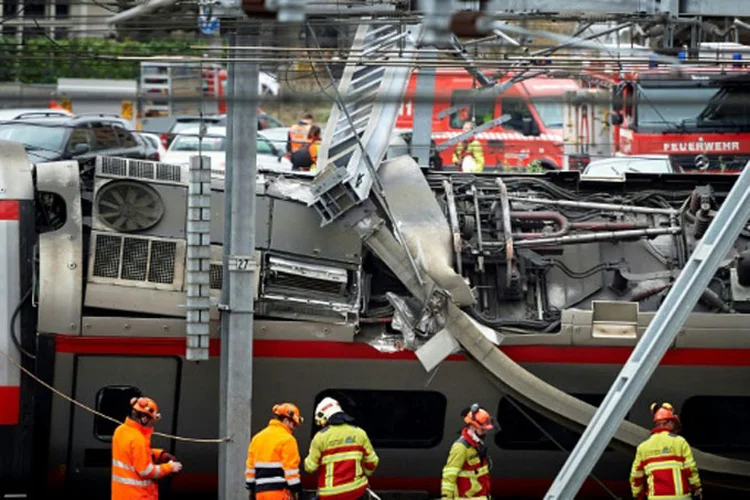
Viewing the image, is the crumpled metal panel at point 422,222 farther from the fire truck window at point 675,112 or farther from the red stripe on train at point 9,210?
the fire truck window at point 675,112

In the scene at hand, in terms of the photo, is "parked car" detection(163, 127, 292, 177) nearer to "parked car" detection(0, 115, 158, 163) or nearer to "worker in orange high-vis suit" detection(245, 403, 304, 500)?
"parked car" detection(0, 115, 158, 163)

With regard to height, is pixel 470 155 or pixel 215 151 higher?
pixel 215 151

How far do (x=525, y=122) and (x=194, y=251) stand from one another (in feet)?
54.8

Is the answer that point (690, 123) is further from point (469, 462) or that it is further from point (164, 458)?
point (164, 458)

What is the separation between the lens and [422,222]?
1352cm

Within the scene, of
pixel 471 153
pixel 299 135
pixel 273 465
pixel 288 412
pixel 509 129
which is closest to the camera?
pixel 273 465

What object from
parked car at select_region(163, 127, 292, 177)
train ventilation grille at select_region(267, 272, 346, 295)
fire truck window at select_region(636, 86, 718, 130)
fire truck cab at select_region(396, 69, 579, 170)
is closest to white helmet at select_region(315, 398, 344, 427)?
train ventilation grille at select_region(267, 272, 346, 295)

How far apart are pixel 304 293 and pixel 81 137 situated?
1076 cm

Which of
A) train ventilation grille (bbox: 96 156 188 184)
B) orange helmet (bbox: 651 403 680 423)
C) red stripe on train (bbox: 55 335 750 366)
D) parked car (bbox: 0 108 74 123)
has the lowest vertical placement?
orange helmet (bbox: 651 403 680 423)

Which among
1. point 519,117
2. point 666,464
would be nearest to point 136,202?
point 666,464

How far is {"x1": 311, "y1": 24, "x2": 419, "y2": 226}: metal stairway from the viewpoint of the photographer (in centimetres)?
1322

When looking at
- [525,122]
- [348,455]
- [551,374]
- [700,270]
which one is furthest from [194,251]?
[525,122]

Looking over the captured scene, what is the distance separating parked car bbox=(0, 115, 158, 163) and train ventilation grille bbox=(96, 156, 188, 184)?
7.74 metres

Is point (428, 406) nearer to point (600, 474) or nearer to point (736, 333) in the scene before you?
point (600, 474)
